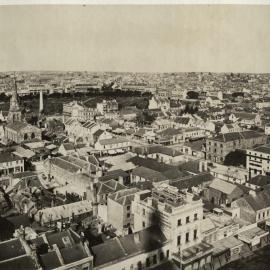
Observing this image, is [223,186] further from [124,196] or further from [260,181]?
[124,196]

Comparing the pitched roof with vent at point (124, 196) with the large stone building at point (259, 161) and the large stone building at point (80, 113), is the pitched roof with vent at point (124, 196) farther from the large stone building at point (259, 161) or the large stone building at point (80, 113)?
the large stone building at point (80, 113)

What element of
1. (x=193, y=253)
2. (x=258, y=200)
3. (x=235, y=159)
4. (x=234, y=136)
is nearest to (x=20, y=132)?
(x=234, y=136)

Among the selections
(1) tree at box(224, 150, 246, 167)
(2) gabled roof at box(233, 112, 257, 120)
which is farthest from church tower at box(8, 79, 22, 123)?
(2) gabled roof at box(233, 112, 257, 120)

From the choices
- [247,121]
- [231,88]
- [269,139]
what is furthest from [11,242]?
[231,88]

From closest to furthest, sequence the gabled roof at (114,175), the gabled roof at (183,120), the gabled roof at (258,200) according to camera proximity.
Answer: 1. the gabled roof at (258,200)
2. the gabled roof at (114,175)
3. the gabled roof at (183,120)

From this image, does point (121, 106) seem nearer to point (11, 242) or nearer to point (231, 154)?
point (231, 154)

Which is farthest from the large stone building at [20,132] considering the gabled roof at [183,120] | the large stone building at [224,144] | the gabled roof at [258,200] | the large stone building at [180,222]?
the gabled roof at [258,200]
